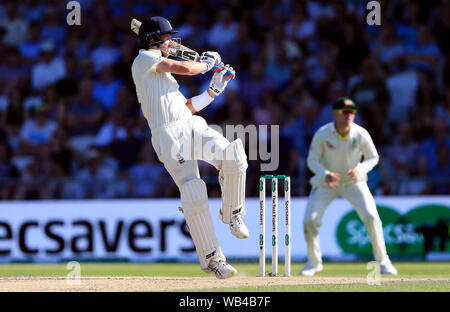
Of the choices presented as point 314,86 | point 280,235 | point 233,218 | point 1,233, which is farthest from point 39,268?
point 314,86

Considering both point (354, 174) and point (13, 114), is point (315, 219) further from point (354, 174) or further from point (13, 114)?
point (13, 114)

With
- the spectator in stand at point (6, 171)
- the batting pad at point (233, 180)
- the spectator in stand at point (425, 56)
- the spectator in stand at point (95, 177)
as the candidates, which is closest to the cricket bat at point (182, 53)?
the batting pad at point (233, 180)

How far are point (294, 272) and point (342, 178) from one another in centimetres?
130

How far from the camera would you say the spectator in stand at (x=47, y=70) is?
54.4 ft

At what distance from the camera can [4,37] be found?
17797 mm

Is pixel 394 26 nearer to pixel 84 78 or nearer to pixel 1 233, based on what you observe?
pixel 84 78

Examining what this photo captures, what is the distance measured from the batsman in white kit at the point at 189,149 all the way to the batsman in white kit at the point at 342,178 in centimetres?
208

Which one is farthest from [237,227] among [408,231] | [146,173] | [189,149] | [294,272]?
[146,173]

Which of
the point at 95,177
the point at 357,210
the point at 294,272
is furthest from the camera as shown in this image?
the point at 95,177

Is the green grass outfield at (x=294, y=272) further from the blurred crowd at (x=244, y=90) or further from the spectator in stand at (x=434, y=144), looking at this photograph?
the spectator in stand at (x=434, y=144)

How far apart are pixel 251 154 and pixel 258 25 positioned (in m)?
3.44

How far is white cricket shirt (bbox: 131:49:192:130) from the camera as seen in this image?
8.83m

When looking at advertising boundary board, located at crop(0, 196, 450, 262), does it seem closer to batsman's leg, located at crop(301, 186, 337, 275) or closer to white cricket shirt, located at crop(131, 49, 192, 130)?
batsman's leg, located at crop(301, 186, 337, 275)

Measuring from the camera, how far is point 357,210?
35.6 feet
